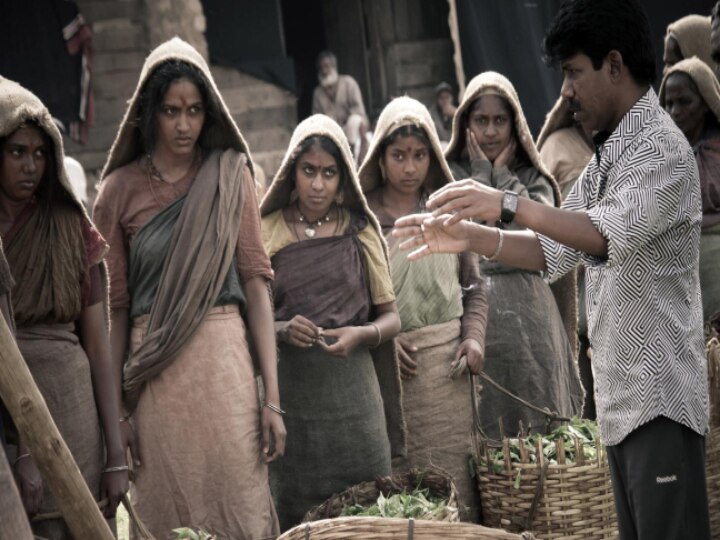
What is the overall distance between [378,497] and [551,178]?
6.54 feet

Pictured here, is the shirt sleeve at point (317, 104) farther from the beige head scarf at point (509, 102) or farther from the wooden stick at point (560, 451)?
the wooden stick at point (560, 451)

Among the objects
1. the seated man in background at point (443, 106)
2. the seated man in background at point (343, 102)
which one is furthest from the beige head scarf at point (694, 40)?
the seated man in background at point (343, 102)

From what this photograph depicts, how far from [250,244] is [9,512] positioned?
2156 millimetres

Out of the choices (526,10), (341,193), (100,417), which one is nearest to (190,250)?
(100,417)

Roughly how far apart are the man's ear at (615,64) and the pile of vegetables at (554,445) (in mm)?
2032

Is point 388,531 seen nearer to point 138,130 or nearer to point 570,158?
point 138,130

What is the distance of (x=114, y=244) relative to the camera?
4375mm

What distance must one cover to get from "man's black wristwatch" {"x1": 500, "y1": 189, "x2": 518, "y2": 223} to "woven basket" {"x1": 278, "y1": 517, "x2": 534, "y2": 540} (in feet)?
3.91

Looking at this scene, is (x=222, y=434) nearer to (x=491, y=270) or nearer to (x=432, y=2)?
(x=491, y=270)

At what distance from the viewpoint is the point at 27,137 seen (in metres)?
3.92

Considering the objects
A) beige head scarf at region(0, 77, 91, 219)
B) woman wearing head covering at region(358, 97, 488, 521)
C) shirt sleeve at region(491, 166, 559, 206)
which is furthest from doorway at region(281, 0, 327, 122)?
beige head scarf at region(0, 77, 91, 219)

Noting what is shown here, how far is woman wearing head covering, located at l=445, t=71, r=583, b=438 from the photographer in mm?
5629

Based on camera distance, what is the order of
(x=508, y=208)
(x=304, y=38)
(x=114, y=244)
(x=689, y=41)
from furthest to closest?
(x=304, y=38) → (x=689, y=41) → (x=114, y=244) → (x=508, y=208)

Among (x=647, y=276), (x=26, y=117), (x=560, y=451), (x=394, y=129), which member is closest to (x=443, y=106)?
(x=394, y=129)
